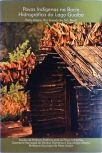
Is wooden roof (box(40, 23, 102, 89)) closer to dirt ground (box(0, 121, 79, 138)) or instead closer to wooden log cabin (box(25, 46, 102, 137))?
wooden log cabin (box(25, 46, 102, 137))

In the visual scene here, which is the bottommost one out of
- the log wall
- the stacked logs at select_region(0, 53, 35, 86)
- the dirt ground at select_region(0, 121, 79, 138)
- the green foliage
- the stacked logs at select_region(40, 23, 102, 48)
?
the dirt ground at select_region(0, 121, 79, 138)

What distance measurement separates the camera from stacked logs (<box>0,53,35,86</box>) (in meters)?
0.68

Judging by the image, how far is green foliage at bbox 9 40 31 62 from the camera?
0.68 metres

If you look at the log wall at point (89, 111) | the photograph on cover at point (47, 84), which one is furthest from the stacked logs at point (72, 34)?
the log wall at point (89, 111)

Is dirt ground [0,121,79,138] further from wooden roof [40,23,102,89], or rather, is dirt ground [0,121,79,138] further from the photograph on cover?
wooden roof [40,23,102,89]

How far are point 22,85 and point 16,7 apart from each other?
0.67 feet

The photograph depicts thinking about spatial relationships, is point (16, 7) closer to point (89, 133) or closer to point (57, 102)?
point (57, 102)

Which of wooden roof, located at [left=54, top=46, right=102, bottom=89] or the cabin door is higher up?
wooden roof, located at [left=54, top=46, right=102, bottom=89]

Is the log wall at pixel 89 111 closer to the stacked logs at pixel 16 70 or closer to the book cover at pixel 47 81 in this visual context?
the book cover at pixel 47 81

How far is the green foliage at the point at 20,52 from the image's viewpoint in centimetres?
68

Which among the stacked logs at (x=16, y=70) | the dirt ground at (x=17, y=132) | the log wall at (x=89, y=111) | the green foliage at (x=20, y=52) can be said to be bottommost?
the dirt ground at (x=17, y=132)

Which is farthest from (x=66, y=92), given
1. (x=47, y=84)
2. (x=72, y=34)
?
(x=72, y=34)

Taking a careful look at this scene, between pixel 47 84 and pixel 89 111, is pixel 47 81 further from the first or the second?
pixel 89 111

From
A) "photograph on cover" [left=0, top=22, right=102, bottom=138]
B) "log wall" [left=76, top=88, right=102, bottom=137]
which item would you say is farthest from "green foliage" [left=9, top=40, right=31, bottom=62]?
"log wall" [left=76, top=88, right=102, bottom=137]
